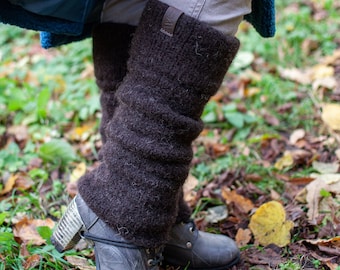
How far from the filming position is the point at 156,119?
99 cm

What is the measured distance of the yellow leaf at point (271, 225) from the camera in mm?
1343

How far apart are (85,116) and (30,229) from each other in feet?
2.52

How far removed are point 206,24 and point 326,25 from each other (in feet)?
5.74

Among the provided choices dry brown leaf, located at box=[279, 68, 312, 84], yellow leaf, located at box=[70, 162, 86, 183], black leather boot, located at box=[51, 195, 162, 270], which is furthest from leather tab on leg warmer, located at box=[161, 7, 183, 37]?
dry brown leaf, located at box=[279, 68, 312, 84]

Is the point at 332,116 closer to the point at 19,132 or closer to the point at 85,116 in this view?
the point at 85,116

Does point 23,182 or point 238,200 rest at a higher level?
point 238,200

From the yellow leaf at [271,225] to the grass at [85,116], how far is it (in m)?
0.11

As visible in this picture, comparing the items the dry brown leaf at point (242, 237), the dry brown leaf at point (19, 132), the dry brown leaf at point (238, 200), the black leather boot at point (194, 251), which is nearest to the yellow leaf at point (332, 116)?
the dry brown leaf at point (238, 200)

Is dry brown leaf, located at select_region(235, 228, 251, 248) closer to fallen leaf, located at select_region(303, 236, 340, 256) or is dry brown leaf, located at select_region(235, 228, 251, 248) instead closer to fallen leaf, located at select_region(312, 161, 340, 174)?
fallen leaf, located at select_region(303, 236, 340, 256)

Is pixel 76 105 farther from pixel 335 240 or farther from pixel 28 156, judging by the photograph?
pixel 335 240

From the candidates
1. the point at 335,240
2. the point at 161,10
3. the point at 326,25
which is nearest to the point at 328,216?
the point at 335,240

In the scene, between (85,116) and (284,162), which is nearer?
(284,162)

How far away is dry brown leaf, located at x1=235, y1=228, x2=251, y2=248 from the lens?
4.55 feet

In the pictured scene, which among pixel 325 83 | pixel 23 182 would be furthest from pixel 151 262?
pixel 325 83
